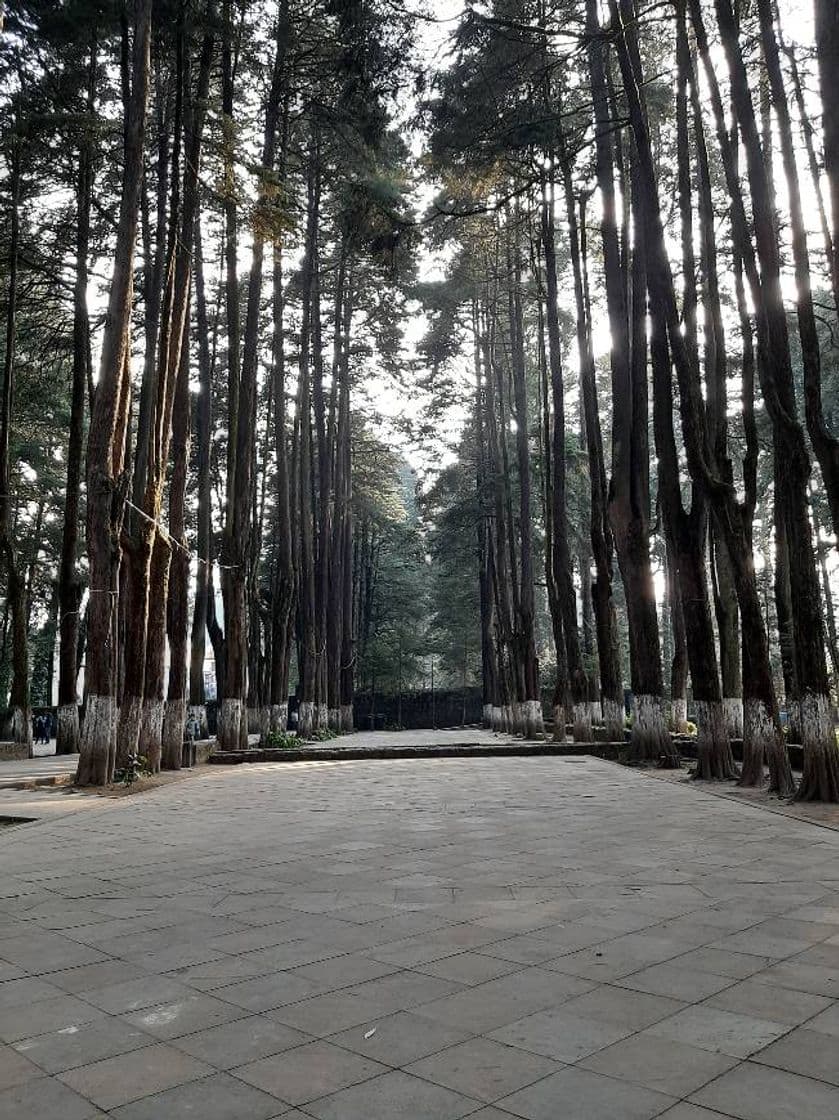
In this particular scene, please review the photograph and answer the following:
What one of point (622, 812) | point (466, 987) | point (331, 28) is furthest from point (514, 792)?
point (331, 28)

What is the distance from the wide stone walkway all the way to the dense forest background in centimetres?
479

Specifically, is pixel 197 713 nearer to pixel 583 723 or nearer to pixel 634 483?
pixel 583 723

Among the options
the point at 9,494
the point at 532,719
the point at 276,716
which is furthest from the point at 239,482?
the point at 532,719

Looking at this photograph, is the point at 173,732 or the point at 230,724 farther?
the point at 230,724

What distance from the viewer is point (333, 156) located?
2383 cm

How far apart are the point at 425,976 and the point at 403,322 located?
95.3 ft

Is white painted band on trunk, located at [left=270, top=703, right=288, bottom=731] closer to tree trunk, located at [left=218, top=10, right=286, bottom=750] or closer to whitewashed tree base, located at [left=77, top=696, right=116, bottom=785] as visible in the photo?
tree trunk, located at [left=218, top=10, right=286, bottom=750]

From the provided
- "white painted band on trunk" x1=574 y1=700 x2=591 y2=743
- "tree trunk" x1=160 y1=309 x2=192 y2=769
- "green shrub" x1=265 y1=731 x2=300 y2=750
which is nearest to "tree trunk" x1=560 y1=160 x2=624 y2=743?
"white painted band on trunk" x1=574 y1=700 x2=591 y2=743

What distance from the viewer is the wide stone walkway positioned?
2414 millimetres

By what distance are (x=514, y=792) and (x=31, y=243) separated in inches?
668

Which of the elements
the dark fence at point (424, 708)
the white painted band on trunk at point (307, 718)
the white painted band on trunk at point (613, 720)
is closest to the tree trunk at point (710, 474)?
the white painted band on trunk at point (613, 720)

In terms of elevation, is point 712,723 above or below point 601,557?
below

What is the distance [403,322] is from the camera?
3072cm

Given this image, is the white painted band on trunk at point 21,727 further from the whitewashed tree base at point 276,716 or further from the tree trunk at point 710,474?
the tree trunk at point 710,474
